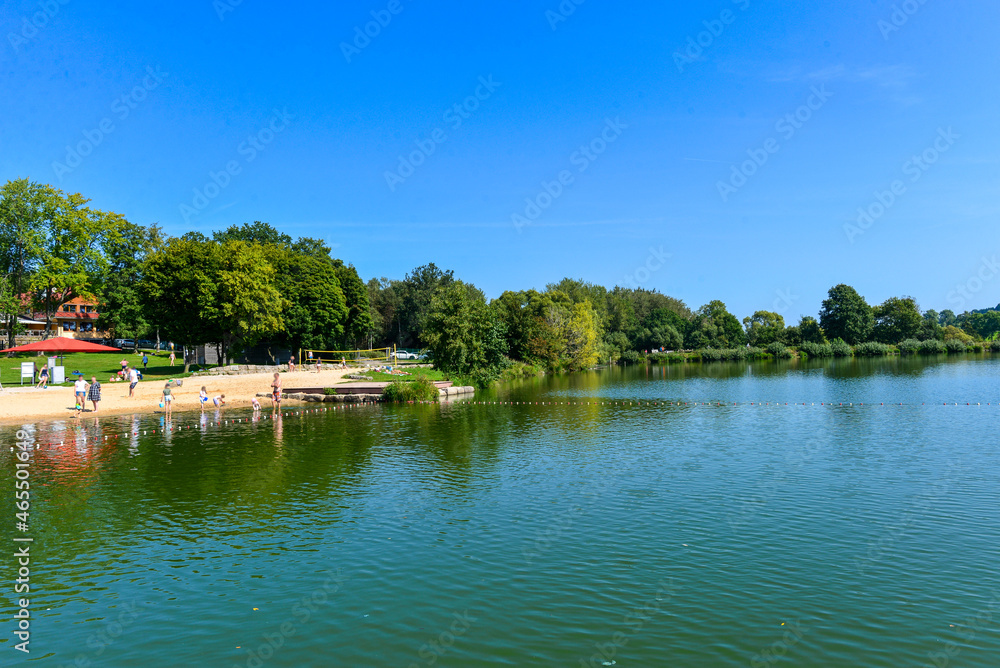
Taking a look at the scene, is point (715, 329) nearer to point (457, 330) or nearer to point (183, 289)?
point (457, 330)

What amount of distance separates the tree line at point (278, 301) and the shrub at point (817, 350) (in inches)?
18.3

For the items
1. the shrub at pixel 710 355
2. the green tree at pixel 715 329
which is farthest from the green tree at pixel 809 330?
the shrub at pixel 710 355

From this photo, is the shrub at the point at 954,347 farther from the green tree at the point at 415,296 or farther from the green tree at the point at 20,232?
the green tree at the point at 20,232

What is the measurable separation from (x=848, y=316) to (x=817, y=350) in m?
14.1

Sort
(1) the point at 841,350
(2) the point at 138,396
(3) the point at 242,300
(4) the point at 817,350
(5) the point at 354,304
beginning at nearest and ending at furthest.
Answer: (2) the point at 138,396 < (3) the point at 242,300 < (5) the point at 354,304 < (1) the point at 841,350 < (4) the point at 817,350

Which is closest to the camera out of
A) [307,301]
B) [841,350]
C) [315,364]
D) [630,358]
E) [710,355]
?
[315,364]

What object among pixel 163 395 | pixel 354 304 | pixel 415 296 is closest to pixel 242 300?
pixel 163 395

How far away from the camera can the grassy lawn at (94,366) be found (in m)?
50.5

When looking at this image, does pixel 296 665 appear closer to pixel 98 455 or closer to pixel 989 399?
pixel 98 455

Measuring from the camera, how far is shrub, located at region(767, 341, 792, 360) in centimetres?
12325

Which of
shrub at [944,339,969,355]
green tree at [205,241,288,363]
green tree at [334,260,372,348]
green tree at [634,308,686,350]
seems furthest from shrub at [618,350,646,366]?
green tree at [205,241,288,363]

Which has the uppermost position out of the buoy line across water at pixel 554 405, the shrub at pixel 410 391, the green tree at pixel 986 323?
the green tree at pixel 986 323

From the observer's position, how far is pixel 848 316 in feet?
420

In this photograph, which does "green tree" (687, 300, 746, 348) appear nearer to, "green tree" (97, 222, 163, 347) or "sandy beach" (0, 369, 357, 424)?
"sandy beach" (0, 369, 357, 424)
